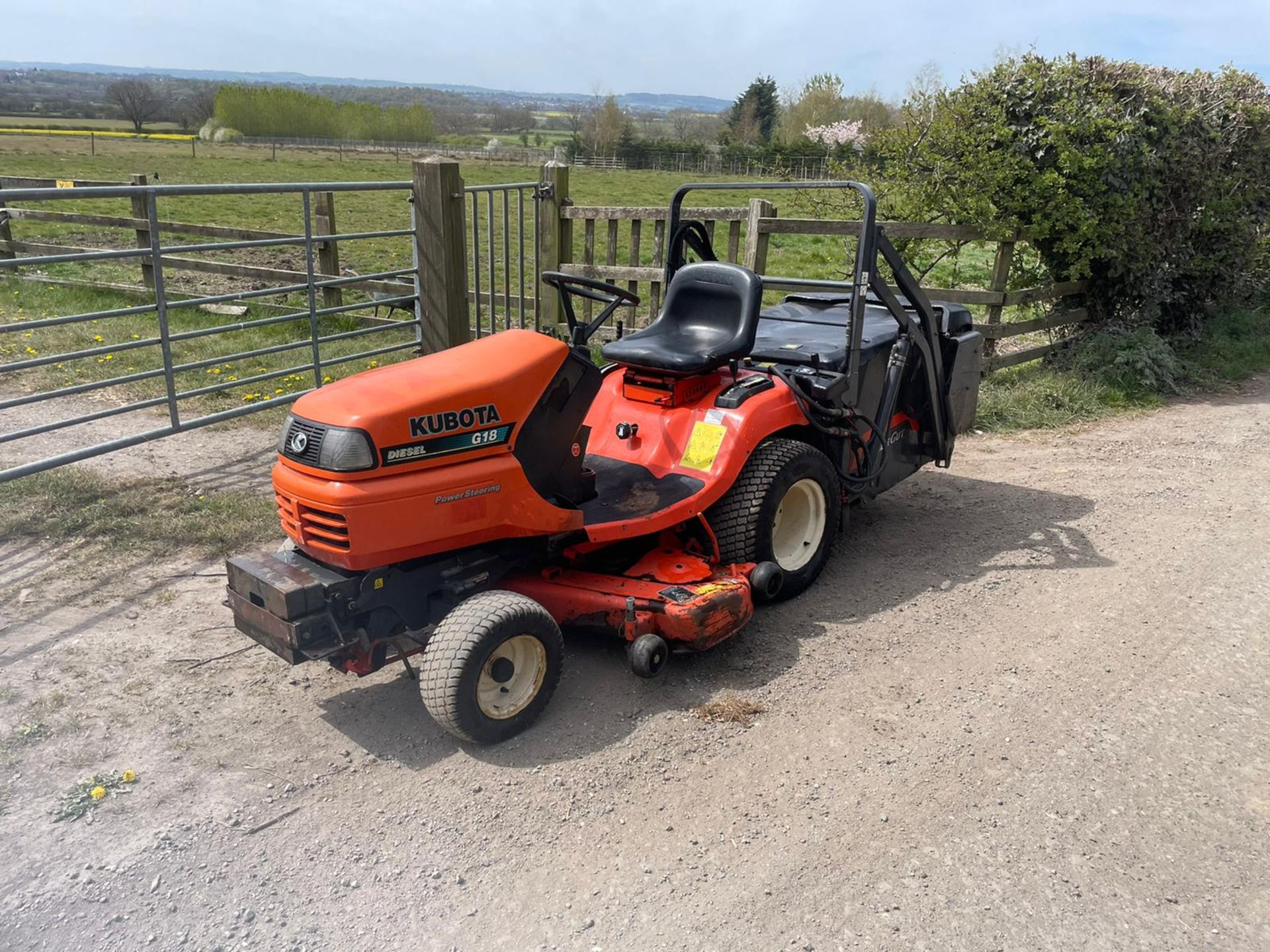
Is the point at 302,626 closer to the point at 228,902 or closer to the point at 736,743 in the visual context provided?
the point at 228,902

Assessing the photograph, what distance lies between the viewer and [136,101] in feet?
292

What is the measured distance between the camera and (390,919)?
2.77 metres

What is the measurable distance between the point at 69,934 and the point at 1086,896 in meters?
2.77

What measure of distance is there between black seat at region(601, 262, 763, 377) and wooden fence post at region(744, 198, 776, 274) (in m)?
2.88

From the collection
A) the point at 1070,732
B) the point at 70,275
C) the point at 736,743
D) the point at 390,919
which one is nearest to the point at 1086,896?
the point at 1070,732

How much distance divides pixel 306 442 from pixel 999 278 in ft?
21.7

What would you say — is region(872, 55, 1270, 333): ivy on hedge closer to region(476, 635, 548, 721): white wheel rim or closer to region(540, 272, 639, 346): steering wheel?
region(540, 272, 639, 346): steering wheel

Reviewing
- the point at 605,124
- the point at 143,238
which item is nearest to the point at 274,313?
the point at 143,238

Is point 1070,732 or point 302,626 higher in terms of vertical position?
point 302,626

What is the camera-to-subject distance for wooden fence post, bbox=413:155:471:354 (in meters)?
7.23

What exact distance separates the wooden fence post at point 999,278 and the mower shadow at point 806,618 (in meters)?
2.28

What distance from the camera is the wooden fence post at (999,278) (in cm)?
835

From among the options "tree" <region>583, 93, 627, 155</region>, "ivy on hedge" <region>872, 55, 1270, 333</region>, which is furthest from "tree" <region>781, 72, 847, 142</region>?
"ivy on hedge" <region>872, 55, 1270, 333</region>

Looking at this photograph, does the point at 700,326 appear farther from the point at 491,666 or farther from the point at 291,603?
the point at 291,603
